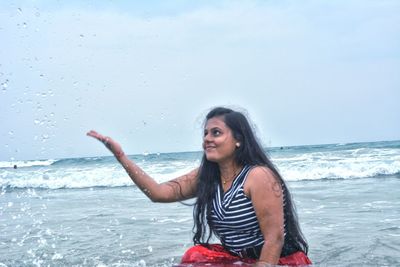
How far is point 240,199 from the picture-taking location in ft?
12.1

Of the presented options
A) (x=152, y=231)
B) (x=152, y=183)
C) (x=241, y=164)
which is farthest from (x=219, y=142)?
(x=152, y=231)

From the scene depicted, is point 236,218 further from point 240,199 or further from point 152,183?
point 152,183

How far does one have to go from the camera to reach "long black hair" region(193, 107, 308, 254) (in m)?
3.82

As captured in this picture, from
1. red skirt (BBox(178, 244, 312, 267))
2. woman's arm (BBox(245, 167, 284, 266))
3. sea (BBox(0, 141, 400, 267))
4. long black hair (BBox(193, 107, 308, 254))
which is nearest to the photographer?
woman's arm (BBox(245, 167, 284, 266))

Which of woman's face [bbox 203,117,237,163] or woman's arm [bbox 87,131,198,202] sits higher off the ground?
woman's face [bbox 203,117,237,163]

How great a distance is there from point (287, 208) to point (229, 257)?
511 mm

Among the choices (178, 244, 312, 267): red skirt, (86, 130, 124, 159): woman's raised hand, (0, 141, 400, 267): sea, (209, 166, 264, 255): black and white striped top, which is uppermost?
(86, 130, 124, 159): woman's raised hand

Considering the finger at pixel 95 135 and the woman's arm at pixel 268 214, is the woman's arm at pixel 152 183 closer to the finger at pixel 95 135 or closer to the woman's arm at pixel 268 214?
the finger at pixel 95 135

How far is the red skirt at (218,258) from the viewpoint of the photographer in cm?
371

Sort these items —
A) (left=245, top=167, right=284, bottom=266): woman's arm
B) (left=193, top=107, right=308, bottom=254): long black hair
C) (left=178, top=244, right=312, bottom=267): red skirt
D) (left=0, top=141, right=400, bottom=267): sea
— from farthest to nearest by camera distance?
(left=0, top=141, right=400, bottom=267): sea, (left=193, top=107, right=308, bottom=254): long black hair, (left=178, top=244, right=312, bottom=267): red skirt, (left=245, top=167, right=284, bottom=266): woman's arm

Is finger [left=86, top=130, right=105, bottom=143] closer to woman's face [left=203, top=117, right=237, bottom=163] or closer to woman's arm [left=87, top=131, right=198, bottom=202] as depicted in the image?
woman's arm [left=87, top=131, right=198, bottom=202]

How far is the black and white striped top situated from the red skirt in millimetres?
84

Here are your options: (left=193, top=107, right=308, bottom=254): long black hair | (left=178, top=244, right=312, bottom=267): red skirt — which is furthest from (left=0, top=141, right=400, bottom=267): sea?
(left=178, top=244, right=312, bottom=267): red skirt

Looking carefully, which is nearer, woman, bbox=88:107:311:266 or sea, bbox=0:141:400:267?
woman, bbox=88:107:311:266
